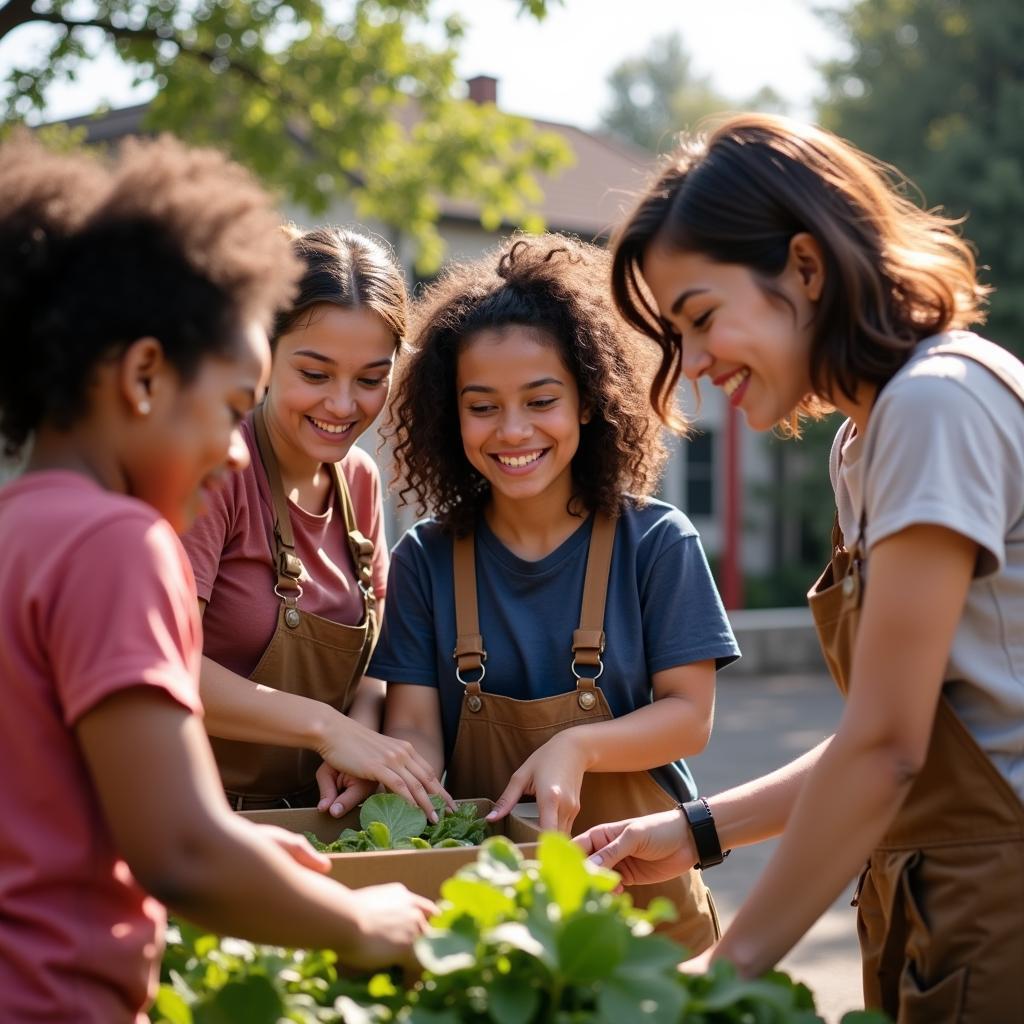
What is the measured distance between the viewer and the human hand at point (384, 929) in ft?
5.11

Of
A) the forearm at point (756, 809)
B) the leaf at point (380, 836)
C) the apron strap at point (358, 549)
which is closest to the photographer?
the leaf at point (380, 836)

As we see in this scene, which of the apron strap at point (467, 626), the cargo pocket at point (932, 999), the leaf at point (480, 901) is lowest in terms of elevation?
the cargo pocket at point (932, 999)

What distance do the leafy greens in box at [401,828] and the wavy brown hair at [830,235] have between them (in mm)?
951

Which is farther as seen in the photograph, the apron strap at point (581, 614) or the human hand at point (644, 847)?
the apron strap at point (581, 614)

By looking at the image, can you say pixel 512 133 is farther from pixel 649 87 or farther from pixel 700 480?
pixel 649 87

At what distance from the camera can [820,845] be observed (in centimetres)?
169

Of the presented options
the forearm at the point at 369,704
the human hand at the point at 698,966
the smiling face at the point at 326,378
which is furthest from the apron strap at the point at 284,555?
the human hand at the point at 698,966

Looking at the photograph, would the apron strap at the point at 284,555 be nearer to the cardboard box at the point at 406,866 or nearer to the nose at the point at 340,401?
the nose at the point at 340,401

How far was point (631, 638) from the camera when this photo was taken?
9.01 ft

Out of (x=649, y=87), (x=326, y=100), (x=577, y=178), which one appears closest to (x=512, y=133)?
(x=326, y=100)

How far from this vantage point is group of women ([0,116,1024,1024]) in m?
1.43

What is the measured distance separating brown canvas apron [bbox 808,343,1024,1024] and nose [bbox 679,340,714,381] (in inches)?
13.2

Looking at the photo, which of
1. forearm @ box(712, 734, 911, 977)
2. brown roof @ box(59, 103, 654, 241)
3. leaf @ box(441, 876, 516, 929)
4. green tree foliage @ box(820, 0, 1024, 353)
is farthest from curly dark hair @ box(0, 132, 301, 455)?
green tree foliage @ box(820, 0, 1024, 353)

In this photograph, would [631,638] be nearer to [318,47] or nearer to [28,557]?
[28,557]
